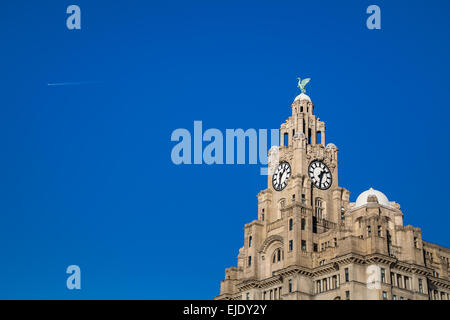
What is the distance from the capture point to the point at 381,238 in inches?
4815

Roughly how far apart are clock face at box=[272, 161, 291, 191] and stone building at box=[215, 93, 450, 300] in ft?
0.67

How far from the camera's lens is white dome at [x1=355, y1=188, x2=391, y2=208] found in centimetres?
13509

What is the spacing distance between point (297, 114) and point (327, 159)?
1188 cm

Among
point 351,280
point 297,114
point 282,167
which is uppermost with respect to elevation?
point 297,114

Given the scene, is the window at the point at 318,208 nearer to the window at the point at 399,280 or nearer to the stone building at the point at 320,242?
the stone building at the point at 320,242

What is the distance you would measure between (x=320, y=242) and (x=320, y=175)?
1878cm

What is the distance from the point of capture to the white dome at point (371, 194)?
135 metres

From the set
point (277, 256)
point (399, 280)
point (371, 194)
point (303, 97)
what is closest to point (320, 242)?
point (277, 256)
